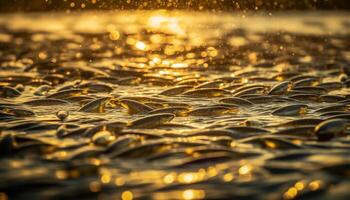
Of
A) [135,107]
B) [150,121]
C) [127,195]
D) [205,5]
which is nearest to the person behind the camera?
[127,195]

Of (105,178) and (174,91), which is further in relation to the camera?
(174,91)

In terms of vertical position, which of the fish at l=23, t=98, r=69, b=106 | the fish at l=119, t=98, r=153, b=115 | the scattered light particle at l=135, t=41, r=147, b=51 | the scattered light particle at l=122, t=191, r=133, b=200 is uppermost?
the fish at l=23, t=98, r=69, b=106

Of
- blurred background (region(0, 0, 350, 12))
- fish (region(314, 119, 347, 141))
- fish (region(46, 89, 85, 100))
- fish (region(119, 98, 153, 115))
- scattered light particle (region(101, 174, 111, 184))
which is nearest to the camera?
scattered light particle (region(101, 174, 111, 184))

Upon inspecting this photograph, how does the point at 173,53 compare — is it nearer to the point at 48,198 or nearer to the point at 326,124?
the point at 326,124

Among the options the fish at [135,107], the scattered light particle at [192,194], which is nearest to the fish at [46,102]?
the fish at [135,107]

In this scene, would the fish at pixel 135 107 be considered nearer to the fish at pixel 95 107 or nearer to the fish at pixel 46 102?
the fish at pixel 95 107

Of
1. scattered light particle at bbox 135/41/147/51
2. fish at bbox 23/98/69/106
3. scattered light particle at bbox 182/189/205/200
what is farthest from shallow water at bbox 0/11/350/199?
scattered light particle at bbox 135/41/147/51

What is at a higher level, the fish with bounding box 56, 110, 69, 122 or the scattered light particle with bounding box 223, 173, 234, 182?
the fish with bounding box 56, 110, 69, 122

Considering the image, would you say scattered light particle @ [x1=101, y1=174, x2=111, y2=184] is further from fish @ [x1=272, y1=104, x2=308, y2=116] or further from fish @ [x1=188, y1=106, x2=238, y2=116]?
fish @ [x1=272, y1=104, x2=308, y2=116]

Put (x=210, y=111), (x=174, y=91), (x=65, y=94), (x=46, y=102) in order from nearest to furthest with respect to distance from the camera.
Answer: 1. (x=210, y=111)
2. (x=46, y=102)
3. (x=65, y=94)
4. (x=174, y=91)

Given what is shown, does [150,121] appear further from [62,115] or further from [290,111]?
[290,111]

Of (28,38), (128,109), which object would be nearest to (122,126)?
(128,109)

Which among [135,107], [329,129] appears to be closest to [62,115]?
[135,107]
